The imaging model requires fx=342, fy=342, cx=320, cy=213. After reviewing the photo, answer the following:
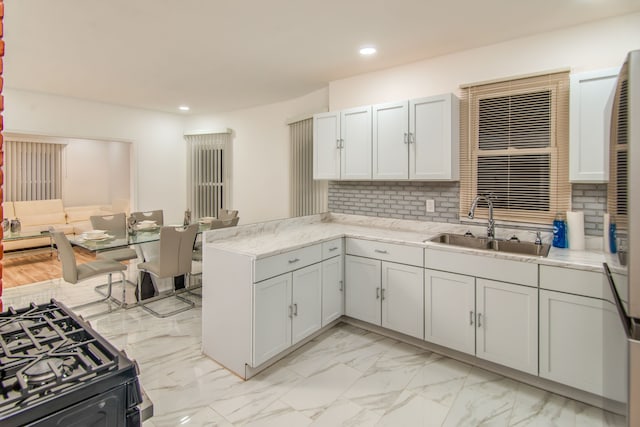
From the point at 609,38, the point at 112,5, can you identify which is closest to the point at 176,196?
the point at 112,5

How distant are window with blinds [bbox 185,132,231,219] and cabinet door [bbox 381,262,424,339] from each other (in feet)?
9.46

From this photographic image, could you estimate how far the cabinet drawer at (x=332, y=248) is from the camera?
2.90 m

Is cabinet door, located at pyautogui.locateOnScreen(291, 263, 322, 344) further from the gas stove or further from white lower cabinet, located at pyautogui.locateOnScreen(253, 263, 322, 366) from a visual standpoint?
the gas stove

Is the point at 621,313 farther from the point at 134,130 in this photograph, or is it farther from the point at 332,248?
the point at 134,130

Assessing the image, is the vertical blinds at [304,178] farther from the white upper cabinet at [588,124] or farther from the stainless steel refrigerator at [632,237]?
the stainless steel refrigerator at [632,237]

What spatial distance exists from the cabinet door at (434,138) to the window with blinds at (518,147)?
0.17 metres

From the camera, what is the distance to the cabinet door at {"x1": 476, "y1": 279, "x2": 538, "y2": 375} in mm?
2219

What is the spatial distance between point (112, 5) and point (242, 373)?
2.66 m

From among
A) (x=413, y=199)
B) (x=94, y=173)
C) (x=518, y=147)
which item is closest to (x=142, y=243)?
(x=413, y=199)

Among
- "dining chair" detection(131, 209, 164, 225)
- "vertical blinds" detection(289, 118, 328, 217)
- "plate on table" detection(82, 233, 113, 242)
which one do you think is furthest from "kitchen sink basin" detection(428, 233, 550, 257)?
"dining chair" detection(131, 209, 164, 225)

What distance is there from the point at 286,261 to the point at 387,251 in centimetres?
88

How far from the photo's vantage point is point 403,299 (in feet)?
9.10

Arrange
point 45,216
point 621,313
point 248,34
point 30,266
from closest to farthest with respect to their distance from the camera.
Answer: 1. point 621,313
2. point 248,34
3. point 30,266
4. point 45,216

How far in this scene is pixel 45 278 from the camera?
15.3 feet
